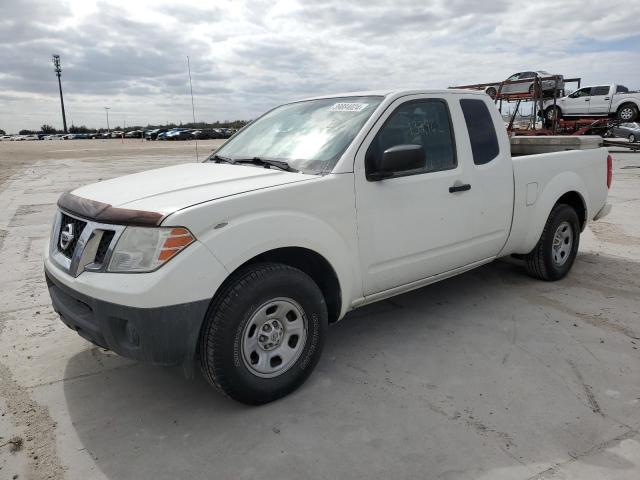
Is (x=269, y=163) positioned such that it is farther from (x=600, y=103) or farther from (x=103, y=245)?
(x=600, y=103)

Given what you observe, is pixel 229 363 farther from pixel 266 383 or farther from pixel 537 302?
pixel 537 302

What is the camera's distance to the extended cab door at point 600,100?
23406 mm

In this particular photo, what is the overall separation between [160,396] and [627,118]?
84.4 ft

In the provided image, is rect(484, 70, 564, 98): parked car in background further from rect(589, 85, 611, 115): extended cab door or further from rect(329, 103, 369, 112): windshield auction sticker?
rect(329, 103, 369, 112): windshield auction sticker

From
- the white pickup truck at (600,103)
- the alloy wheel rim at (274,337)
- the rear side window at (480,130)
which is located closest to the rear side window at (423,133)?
the rear side window at (480,130)

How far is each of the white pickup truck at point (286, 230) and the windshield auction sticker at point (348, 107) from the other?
1cm

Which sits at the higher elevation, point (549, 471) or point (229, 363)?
point (229, 363)

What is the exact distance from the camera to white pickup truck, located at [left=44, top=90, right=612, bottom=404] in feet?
8.55

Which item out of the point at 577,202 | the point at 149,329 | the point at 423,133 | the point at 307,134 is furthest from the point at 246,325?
the point at 577,202

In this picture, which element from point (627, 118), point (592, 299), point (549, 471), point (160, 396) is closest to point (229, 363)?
point (160, 396)

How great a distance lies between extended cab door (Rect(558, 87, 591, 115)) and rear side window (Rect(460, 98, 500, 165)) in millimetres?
22780

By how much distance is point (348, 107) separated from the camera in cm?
371

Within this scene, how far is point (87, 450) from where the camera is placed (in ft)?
8.61

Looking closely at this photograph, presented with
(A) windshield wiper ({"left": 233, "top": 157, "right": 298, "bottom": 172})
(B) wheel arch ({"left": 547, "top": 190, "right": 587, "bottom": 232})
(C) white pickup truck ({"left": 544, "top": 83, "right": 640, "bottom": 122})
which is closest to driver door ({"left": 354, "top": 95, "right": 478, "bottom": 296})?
(A) windshield wiper ({"left": 233, "top": 157, "right": 298, "bottom": 172})
